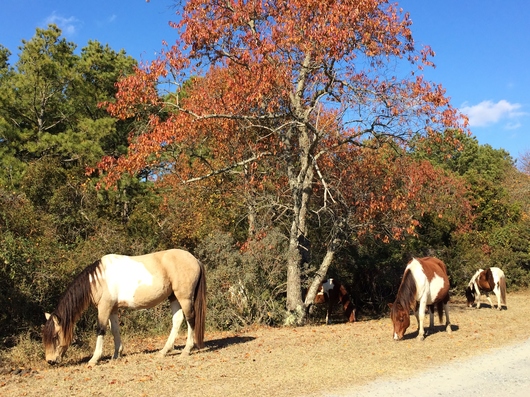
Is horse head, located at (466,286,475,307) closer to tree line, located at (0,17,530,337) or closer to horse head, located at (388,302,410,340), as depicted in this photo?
tree line, located at (0,17,530,337)

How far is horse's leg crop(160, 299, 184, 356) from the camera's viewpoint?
27.6ft

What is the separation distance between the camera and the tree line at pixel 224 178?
11.4 metres

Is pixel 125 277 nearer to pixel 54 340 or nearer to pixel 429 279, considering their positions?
pixel 54 340

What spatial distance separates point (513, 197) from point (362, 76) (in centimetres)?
2341

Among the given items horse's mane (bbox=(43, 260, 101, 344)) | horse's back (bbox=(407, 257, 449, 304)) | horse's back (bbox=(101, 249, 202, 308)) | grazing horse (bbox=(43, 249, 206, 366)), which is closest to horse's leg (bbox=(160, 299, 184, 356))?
grazing horse (bbox=(43, 249, 206, 366))

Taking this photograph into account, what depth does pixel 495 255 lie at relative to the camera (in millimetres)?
21766

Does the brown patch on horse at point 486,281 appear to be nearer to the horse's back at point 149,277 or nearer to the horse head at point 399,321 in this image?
the horse head at point 399,321

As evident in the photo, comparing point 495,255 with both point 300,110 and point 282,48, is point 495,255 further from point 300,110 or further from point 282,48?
point 282,48

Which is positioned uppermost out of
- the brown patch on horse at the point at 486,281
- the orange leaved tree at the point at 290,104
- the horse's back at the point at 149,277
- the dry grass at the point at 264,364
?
the orange leaved tree at the point at 290,104

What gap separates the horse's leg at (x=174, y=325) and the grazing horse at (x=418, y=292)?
4.12 m

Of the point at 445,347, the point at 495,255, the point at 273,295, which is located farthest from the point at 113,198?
the point at 495,255

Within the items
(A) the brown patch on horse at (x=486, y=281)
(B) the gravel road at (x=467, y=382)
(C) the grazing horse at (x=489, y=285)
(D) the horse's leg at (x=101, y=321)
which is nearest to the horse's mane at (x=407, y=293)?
(B) the gravel road at (x=467, y=382)

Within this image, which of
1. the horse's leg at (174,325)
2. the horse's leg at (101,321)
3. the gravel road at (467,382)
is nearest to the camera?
the gravel road at (467,382)

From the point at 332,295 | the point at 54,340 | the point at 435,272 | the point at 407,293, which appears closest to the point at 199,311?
the point at 54,340
